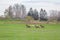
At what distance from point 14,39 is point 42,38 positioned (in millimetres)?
330

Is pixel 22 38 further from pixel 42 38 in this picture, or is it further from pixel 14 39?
pixel 42 38

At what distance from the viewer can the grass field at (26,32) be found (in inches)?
83.0

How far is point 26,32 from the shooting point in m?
2.14

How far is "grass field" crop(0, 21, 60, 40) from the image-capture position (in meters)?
2.11

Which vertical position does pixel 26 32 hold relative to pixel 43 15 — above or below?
below

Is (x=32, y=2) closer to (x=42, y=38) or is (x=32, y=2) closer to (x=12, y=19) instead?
(x=12, y=19)

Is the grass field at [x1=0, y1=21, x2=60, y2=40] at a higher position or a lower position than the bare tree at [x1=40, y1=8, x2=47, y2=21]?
lower

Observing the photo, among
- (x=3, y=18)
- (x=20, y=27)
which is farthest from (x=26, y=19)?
(x=3, y=18)

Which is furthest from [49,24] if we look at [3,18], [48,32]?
[3,18]

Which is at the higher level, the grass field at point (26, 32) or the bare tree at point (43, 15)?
the bare tree at point (43, 15)

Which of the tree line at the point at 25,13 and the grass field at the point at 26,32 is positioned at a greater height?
the tree line at the point at 25,13

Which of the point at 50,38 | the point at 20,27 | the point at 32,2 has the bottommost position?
the point at 50,38

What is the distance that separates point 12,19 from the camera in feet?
7.10

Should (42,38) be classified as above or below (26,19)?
below
